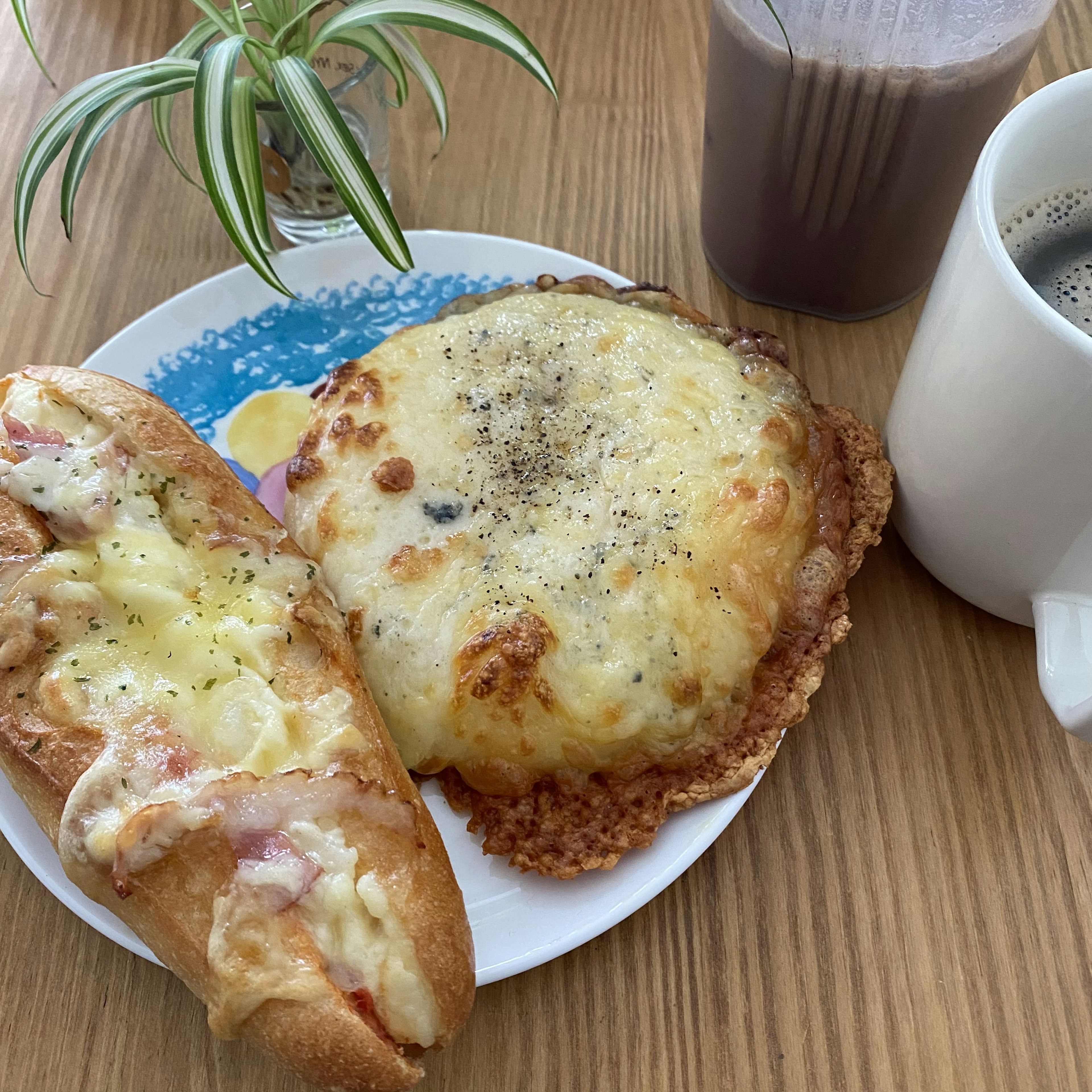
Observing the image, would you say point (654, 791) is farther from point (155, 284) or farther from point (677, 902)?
point (155, 284)

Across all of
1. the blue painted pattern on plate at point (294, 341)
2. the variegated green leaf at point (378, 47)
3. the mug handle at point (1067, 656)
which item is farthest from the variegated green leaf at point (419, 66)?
the mug handle at point (1067, 656)

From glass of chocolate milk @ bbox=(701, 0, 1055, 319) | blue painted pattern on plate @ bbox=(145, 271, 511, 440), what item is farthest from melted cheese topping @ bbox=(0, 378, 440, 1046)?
glass of chocolate milk @ bbox=(701, 0, 1055, 319)

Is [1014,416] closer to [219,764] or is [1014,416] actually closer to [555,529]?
[555,529]

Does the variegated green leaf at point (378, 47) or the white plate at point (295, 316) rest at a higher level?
the variegated green leaf at point (378, 47)

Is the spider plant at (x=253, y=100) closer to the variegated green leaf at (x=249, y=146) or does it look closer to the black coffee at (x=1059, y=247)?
the variegated green leaf at (x=249, y=146)

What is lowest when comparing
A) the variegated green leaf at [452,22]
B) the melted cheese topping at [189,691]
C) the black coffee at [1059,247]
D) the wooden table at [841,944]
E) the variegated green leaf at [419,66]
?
the wooden table at [841,944]

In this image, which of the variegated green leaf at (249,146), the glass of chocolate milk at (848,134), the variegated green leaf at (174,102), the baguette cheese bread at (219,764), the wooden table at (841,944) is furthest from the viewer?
the variegated green leaf at (174,102)

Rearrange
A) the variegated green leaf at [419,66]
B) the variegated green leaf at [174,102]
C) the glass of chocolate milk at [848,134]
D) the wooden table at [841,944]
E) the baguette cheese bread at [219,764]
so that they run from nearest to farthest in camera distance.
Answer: the baguette cheese bread at [219,764] → the wooden table at [841,944] → the glass of chocolate milk at [848,134] → the variegated green leaf at [174,102] → the variegated green leaf at [419,66]
